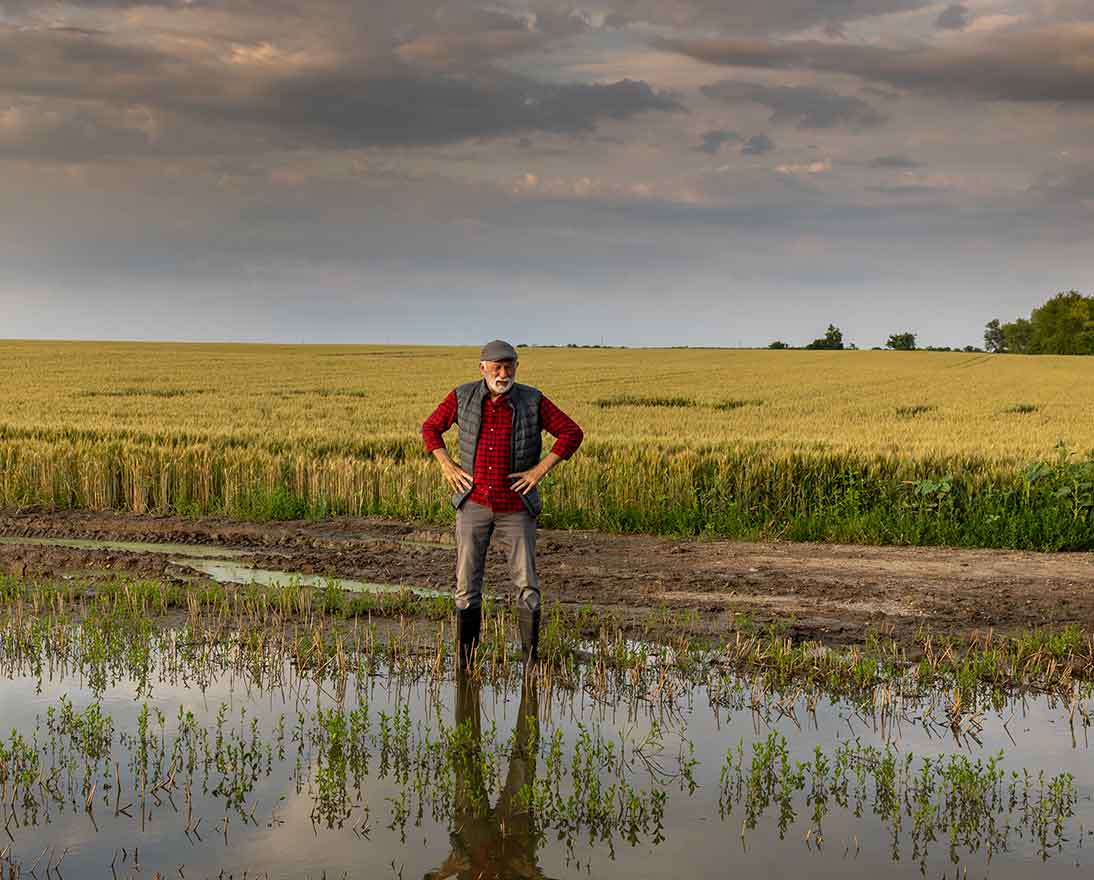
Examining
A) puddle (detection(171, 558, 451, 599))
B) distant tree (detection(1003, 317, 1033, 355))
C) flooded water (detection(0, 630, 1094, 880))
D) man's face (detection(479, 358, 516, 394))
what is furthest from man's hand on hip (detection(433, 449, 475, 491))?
distant tree (detection(1003, 317, 1033, 355))

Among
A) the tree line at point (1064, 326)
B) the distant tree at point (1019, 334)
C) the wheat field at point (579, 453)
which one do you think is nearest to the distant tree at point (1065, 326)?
the tree line at point (1064, 326)

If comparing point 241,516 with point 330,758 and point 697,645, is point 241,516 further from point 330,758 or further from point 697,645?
point 330,758

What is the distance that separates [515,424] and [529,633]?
1.60 metres

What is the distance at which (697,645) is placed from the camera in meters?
9.92

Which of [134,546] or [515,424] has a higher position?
[515,424]

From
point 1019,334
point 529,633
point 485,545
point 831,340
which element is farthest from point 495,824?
point 1019,334

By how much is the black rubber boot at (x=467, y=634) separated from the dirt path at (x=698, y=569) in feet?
6.93

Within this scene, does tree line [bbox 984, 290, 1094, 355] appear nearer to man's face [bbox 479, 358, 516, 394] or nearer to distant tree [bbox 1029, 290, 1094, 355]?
distant tree [bbox 1029, 290, 1094, 355]

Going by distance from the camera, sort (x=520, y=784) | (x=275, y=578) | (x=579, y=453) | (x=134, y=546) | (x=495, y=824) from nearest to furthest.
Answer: (x=495, y=824)
(x=520, y=784)
(x=275, y=578)
(x=134, y=546)
(x=579, y=453)

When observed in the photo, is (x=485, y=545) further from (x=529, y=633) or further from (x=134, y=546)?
(x=134, y=546)

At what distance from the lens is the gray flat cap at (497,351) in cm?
884

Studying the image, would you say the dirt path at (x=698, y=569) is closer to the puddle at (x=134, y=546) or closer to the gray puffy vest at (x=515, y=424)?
the puddle at (x=134, y=546)

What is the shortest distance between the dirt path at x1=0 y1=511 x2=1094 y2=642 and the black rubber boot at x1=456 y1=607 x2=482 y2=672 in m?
2.11

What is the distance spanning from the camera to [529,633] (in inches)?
366
